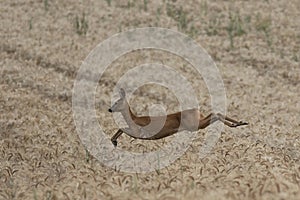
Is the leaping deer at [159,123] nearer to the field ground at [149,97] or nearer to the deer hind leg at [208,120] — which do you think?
the deer hind leg at [208,120]

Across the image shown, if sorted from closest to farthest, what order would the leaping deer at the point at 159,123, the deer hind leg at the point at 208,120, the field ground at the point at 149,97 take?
the field ground at the point at 149,97, the leaping deer at the point at 159,123, the deer hind leg at the point at 208,120

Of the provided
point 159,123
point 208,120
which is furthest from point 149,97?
point 159,123

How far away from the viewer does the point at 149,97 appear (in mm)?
18156

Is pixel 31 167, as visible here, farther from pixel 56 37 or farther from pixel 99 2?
pixel 99 2

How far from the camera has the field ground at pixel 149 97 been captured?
749 cm

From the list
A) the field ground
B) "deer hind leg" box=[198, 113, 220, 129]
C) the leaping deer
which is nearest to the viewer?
the field ground

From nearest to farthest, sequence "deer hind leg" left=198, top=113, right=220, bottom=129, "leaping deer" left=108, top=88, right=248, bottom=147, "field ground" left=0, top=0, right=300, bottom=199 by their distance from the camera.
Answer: "field ground" left=0, top=0, right=300, bottom=199, "leaping deer" left=108, top=88, right=248, bottom=147, "deer hind leg" left=198, top=113, right=220, bottom=129

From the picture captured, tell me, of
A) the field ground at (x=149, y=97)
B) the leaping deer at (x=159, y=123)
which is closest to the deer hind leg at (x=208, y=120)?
the leaping deer at (x=159, y=123)

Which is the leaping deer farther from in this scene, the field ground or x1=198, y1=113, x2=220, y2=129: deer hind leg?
the field ground

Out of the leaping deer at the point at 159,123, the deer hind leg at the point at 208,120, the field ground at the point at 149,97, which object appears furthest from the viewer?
the deer hind leg at the point at 208,120

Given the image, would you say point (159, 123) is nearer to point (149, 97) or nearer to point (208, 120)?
point (208, 120)

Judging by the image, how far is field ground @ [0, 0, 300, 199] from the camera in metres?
7.49

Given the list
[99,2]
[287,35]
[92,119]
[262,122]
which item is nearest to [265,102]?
[262,122]

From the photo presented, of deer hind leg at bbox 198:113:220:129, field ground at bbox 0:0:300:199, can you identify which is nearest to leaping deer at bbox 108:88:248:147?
deer hind leg at bbox 198:113:220:129
